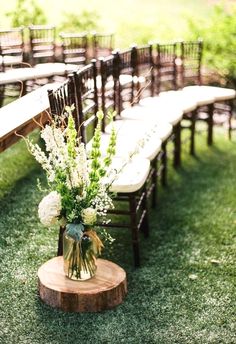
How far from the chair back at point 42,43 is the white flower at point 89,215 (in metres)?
3.55

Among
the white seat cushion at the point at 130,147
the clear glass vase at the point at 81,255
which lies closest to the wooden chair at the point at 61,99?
the clear glass vase at the point at 81,255

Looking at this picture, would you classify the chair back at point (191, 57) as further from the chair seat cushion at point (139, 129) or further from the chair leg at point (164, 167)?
the chair seat cushion at point (139, 129)

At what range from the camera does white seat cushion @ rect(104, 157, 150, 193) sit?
3762 mm

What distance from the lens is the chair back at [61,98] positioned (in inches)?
143

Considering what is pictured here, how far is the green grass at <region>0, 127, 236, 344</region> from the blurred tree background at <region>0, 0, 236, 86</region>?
2.31m

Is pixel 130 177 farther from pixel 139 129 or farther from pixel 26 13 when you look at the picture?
pixel 26 13

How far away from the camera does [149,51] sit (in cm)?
589

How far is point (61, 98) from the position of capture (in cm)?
378

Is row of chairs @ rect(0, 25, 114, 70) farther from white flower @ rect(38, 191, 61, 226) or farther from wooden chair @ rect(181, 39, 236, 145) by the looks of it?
white flower @ rect(38, 191, 61, 226)

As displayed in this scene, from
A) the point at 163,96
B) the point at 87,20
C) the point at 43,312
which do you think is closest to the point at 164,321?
the point at 43,312

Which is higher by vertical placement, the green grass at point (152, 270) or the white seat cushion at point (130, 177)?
the white seat cushion at point (130, 177)

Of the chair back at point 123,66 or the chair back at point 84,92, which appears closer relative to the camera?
the chair back at point 84,92

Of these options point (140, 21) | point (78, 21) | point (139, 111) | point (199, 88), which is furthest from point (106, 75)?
point (140, 21)

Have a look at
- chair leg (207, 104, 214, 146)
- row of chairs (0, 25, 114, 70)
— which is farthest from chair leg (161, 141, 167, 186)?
row of chairs (0, 25, 114, 70)
